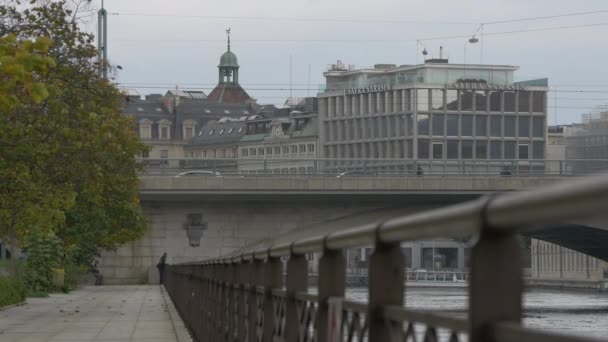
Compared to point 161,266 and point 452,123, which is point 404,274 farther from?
point 452,123

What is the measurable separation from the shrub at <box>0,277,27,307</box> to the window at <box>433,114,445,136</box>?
115522mm

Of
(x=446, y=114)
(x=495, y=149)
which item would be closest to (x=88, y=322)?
(x=446, y=114)

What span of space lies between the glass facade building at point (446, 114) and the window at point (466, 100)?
0.34 ft

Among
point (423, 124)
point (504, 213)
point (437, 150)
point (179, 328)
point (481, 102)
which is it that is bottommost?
point (179, 328)

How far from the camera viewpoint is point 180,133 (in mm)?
195250

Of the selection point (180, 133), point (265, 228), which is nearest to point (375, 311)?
point (265, 228)

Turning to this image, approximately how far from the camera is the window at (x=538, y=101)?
156 m

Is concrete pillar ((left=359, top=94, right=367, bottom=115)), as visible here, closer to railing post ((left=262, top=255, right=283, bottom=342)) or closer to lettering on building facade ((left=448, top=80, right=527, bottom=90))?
lettering on building facade ((left=448, top=80, right=527, bottom=90))

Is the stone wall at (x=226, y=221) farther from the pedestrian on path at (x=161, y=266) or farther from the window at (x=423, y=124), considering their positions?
the window at (x=423, y=124)

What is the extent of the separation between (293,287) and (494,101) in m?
150

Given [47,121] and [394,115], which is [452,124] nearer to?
[394,115]

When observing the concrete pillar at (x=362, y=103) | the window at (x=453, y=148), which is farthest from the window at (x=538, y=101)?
the concrete pillar at (x=362, y=103)

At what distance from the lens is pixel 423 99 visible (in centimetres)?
15238

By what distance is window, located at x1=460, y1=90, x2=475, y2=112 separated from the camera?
153125mm
